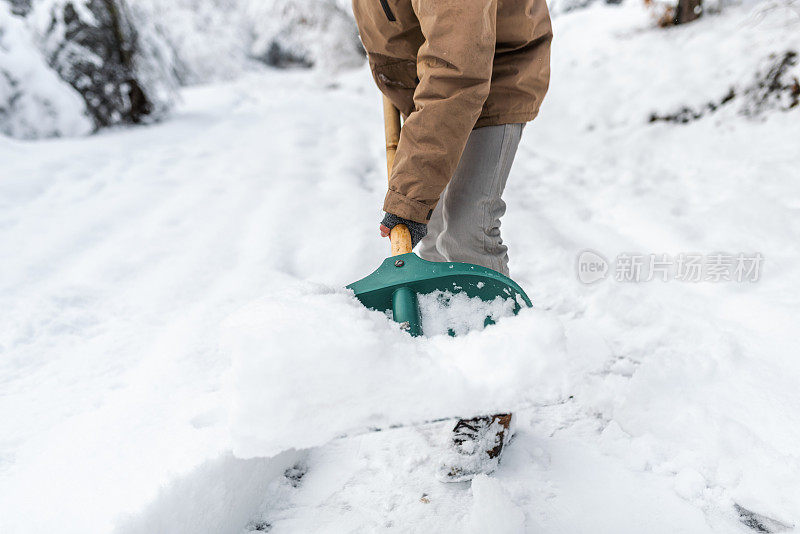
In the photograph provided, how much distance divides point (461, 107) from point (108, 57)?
5.33 m

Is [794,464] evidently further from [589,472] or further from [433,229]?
[433,229]

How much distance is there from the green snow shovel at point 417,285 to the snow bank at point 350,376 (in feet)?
0.39

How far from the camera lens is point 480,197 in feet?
4.37

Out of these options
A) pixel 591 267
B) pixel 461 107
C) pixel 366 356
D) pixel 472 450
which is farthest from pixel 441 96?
pixel 591 267

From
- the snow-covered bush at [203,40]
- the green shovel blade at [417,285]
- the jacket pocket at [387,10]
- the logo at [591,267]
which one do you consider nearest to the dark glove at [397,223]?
the green shovel blade at [417,285]

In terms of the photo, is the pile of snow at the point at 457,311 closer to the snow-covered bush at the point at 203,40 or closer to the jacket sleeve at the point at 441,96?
the jacket sleeve at the point at 441,96

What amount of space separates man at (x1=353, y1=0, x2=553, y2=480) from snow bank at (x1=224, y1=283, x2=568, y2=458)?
0.36 meters

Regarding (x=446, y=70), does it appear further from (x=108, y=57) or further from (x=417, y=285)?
(x=108, y=57)

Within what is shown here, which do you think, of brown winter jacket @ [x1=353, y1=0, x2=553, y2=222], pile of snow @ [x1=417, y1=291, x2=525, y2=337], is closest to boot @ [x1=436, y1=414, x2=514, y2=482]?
pile of snow @ [x1=417, y1=291, x2=525, y2=337]

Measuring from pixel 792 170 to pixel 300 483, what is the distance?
3.13 metres

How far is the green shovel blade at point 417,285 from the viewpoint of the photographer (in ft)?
3.35

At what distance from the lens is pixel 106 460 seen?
119 centimetres

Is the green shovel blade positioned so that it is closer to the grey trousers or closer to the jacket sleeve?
the jacket sleeve

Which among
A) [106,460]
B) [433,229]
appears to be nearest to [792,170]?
[433,229]
